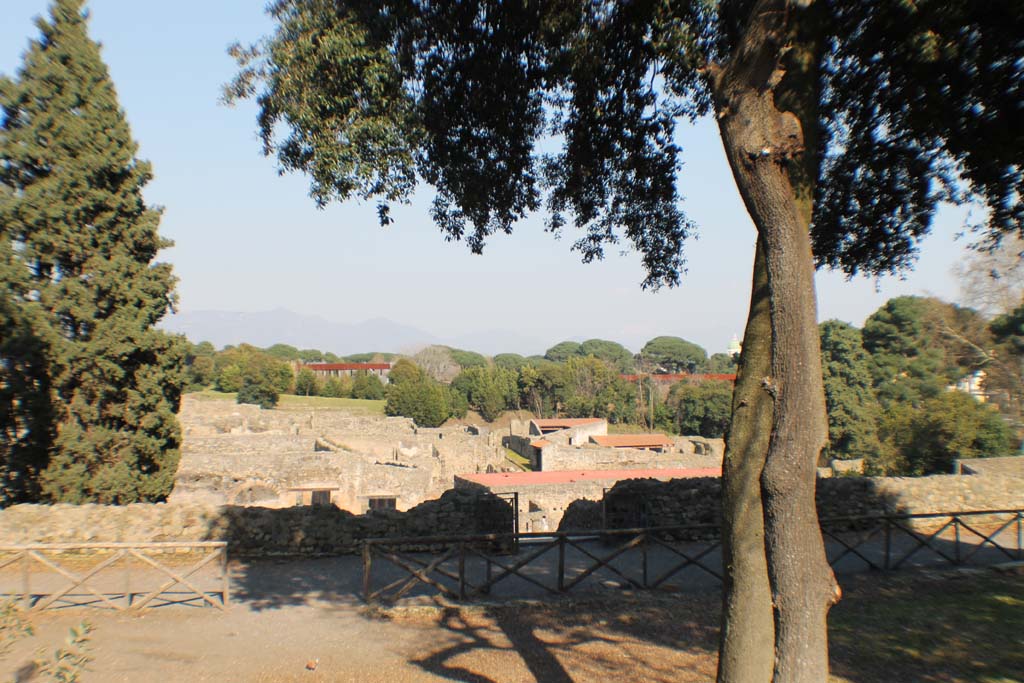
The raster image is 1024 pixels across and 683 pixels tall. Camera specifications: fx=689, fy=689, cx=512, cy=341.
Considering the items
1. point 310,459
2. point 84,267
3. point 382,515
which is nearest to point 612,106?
point 382,515

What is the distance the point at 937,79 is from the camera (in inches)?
303

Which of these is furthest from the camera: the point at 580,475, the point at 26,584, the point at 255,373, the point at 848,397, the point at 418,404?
the point at 255,373

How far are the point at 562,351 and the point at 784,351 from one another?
146m

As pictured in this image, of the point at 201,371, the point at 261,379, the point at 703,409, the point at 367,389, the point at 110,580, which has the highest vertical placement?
the point at 201,371

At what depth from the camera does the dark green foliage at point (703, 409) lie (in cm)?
5766

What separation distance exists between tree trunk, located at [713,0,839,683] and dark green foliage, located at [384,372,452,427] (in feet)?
171

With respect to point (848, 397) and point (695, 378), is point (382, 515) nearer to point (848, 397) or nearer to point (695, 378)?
point (848, 397)

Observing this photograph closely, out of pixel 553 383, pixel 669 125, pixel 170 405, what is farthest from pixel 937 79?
pixel 553 383

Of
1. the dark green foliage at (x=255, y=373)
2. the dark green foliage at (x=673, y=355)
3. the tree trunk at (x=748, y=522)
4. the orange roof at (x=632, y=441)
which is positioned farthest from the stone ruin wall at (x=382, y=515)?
the dark green foliage at (x=673, y=355)

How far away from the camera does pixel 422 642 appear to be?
7645mm

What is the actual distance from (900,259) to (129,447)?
46.8 ft

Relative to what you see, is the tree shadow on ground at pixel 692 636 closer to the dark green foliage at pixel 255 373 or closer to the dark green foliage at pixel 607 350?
the dark green foliage at pixel 255 373

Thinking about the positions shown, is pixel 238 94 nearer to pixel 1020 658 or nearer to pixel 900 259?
pixel 900 259

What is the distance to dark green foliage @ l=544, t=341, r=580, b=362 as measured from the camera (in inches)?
5866
